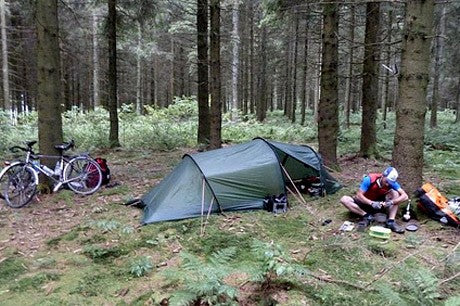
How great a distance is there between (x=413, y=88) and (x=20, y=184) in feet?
20.9

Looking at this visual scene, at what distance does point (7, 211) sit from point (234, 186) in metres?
3.78

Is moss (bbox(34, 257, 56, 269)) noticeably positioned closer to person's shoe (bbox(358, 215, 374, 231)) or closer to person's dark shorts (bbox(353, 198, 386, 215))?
person's shoe (bbox(358, 215, 374, 231))

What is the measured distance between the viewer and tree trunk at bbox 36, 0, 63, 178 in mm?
6969

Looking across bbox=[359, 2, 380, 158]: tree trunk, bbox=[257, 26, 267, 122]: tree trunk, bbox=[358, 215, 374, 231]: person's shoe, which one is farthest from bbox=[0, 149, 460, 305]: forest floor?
bbox=[257, 26, 267, 122]: tree trunk

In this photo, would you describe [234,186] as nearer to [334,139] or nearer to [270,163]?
[270,163]

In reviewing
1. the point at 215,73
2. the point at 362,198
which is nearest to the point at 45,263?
the point at 362,198

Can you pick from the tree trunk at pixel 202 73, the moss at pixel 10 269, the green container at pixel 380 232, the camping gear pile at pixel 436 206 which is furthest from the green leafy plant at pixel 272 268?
the tree trunk at pixel 202 73

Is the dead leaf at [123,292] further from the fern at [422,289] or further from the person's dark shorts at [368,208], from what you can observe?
the person's dark shorts at [368,208]

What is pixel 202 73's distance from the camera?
11.6 metres

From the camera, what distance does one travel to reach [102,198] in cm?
722

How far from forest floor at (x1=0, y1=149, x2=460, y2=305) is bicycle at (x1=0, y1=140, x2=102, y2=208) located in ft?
0.79

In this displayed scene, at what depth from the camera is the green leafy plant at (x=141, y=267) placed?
14.6 feet

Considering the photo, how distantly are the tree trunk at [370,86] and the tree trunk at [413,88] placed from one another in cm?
385

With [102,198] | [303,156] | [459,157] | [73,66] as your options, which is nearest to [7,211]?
[102,198]
